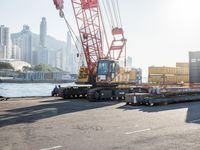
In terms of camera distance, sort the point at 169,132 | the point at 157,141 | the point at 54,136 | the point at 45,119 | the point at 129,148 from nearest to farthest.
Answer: the point at 129,148 → the point at 157,141 → the point at 54,136 → the point at 169,132 → the point at 45,119

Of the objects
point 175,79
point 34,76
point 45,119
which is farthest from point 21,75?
point 45,119

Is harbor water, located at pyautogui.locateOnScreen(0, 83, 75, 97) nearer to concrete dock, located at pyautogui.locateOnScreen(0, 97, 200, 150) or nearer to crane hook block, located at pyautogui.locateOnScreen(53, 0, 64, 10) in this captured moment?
crane hook block, located at pyautogui.locateOnScreen(53, 0, 64, 10)

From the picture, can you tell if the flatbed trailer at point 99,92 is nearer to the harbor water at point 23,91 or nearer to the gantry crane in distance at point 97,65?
the gantry crane in distance at point 97,65

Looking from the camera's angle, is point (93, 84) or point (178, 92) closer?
point (178, 92)

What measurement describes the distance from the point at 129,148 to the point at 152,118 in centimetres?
732

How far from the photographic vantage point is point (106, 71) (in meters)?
31.8

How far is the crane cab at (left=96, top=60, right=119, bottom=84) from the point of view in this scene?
31.8 metres

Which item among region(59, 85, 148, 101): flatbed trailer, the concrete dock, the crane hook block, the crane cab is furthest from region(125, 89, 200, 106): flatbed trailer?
the crane hook block

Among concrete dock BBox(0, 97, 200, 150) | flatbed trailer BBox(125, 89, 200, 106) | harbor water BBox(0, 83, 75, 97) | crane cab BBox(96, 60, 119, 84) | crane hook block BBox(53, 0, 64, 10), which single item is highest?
crane hook block BBox(53, 0, 64, 10)

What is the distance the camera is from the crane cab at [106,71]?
31.8 metres

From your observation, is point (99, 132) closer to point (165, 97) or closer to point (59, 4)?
point (165, 97)

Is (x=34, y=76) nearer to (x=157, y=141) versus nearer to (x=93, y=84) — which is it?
(x=93, y=84)

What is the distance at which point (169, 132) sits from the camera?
1311 cm

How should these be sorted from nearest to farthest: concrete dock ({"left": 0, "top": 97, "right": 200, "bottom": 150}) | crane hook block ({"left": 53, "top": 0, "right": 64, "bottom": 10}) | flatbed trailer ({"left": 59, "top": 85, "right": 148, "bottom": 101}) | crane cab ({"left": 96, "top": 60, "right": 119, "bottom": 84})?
concrete dock ({"left": 0, "top": 97, "right": 200, "bottom": 150}) < flatbed trailer ({"left": 59, "top": 85, "right": 148, "bottom": 101}) < crane cab ({"left": 96, "top": 60, "right": 119, "bottom": 84}) < crane hook block ({"left": 53, "top": 0, "right": 64, "bottom": 10})
